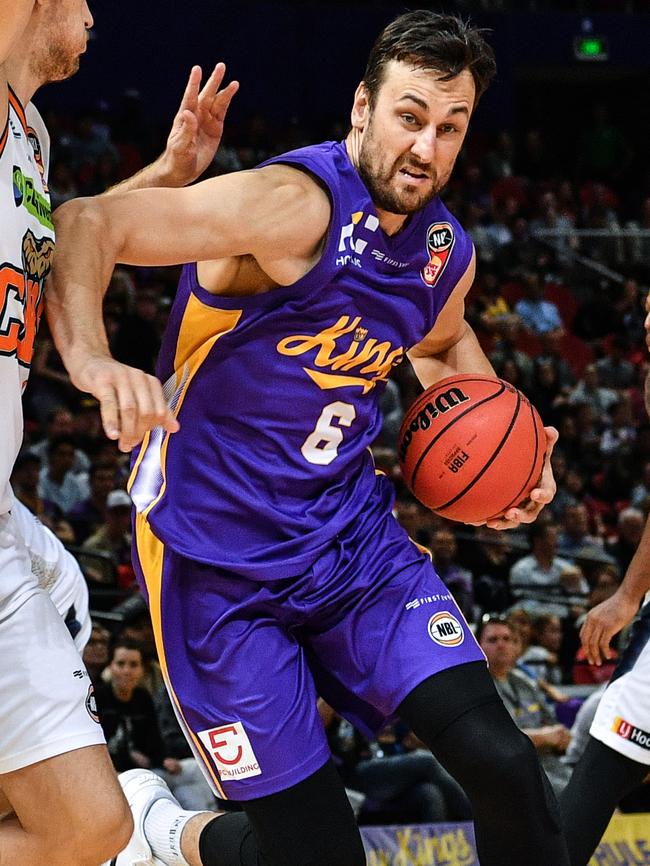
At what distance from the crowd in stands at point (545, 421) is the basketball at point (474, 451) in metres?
2.89

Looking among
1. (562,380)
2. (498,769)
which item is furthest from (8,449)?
(562,380)

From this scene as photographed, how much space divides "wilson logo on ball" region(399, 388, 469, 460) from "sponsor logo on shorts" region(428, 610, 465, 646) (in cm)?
56

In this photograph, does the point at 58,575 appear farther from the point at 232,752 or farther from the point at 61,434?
the point at 61,434

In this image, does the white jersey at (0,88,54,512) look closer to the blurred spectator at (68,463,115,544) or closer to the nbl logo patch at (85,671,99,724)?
the nbl logo patch at (85,671,99,724)

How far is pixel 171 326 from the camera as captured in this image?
11.6ft

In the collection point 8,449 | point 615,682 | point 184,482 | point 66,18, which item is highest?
point 66,18

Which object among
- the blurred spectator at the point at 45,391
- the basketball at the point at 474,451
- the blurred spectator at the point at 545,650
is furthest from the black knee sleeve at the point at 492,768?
the blurred spectator at the point at 45,391

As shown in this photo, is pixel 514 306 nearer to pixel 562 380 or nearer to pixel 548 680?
pixel 562 380

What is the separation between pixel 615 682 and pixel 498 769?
1.34m

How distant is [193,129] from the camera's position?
3822 mm

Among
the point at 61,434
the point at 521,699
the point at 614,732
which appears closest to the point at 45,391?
the point at 61,434

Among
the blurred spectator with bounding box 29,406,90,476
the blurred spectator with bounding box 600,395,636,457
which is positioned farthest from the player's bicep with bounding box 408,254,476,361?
the blurred spectator with bounding box 600,395,636,457

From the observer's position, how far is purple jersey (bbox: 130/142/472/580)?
3.36m

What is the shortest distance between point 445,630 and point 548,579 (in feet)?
19.7
